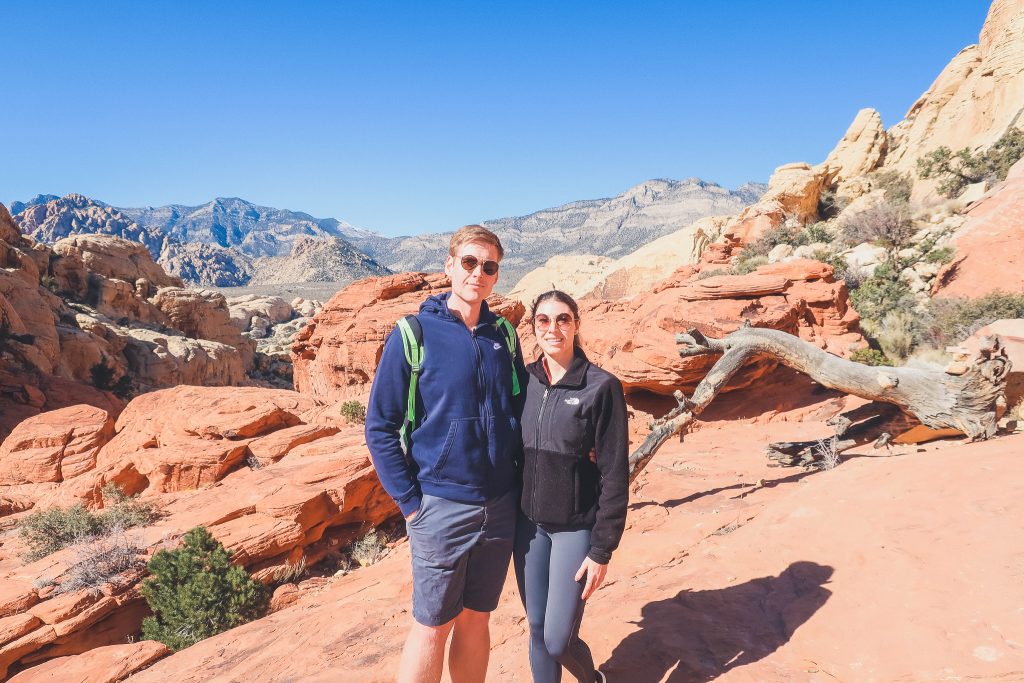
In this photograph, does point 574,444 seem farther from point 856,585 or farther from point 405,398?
point 856,585

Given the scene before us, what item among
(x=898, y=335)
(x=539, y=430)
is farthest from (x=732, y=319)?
(x=539, y=430)

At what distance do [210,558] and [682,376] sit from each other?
356 inches

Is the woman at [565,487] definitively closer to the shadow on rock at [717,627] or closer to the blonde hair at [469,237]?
the blonde hair at [469,237]

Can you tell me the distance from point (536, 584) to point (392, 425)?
1.03m

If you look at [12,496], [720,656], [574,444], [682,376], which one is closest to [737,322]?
[682,376]

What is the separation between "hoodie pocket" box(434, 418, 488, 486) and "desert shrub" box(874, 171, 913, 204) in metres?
23.6

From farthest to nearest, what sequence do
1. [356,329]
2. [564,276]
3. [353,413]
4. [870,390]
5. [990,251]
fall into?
[564,276] < [356,329] < [990,251] < [353,413] < [870,390]

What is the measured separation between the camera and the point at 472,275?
2.39 meters

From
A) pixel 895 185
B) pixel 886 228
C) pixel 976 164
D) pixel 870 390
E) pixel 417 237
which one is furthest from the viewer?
pixel 417 237

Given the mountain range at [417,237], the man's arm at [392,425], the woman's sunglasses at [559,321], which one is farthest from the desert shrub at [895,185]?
the mountain range at [417,237]

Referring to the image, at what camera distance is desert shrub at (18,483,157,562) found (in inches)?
316

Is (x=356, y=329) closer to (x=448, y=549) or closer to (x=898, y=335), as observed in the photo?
(x=898, y=335)

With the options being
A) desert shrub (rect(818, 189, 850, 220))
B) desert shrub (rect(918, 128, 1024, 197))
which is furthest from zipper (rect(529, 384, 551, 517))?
desert shrub (rect(818, 189, 850, 220))

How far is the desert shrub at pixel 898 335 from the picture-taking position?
10.7 meters
